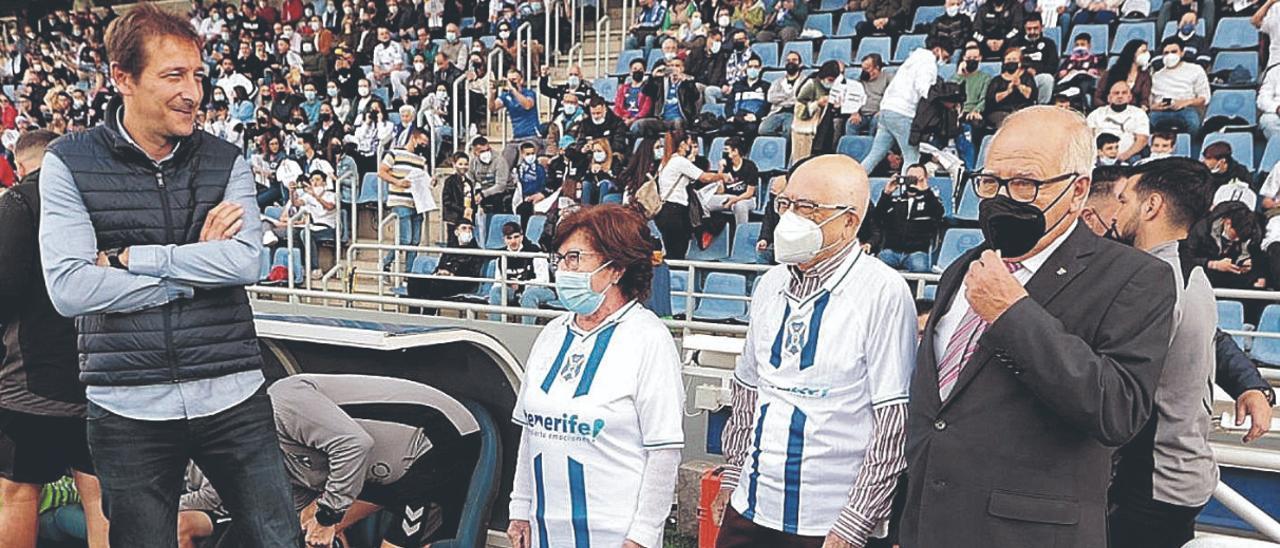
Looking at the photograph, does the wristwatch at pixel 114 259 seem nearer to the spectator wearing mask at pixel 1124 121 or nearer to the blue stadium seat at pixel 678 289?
the blue stadium seat at pixel 678 289

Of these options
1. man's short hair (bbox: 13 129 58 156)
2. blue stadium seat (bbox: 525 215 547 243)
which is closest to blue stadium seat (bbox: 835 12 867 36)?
blue stadium seat (bbox: 525 215 547 243)

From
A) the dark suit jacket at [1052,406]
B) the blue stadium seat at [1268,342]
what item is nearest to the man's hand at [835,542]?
the dark suit jacket at [1052,406]

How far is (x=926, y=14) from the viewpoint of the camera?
9.41 m

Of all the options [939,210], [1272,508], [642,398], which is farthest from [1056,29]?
[642,398]

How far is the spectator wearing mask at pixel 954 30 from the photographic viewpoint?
27.8 feet

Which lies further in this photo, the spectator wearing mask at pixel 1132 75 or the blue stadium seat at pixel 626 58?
the blue stadium seat at pixel 626 58

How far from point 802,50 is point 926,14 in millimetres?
1191

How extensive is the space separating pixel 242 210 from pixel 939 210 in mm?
5251

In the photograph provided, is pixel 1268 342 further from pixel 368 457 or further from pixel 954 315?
pixel 368 457

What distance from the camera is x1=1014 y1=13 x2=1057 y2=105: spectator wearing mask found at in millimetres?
7633

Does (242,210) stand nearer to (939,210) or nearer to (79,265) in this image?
(79,265)

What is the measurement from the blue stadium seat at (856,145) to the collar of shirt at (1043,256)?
20.8 feet

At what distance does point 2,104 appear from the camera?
15.8 metres

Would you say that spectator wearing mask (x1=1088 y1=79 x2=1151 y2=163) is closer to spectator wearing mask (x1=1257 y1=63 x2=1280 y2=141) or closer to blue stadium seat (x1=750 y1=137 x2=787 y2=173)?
spectator wearing mask (x1=1257 y1=63 x2=1280 y2=141)
